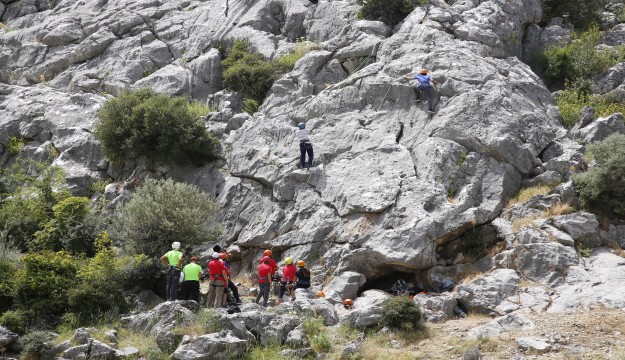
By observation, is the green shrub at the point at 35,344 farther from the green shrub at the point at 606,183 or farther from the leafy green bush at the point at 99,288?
the green shrub at the point at 606,183

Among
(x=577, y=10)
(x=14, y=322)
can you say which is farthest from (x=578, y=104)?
(x=14, y=322)

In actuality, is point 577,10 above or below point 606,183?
above

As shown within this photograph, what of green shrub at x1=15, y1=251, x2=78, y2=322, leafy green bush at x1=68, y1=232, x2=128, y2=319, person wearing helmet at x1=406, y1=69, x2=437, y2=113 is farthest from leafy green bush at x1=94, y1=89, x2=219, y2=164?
person wearing helmet at x1=406, y1=69, x2=437, y2=113

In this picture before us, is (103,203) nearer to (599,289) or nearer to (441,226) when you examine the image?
(441,226)

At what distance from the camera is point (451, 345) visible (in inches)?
647

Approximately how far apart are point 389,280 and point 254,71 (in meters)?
11.6

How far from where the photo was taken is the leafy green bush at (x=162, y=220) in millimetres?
20938

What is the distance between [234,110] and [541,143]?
12.3 m

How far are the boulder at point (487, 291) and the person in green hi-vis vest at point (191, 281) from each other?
7.20 m

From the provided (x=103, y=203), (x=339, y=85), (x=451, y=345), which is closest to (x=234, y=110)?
(x=339, y=85)

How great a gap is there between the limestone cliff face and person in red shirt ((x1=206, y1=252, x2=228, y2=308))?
3479 mm

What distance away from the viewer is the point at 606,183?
20.0 metres

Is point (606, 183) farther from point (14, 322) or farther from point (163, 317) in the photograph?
point (14, 322)

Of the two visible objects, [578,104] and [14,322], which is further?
[578,104]
